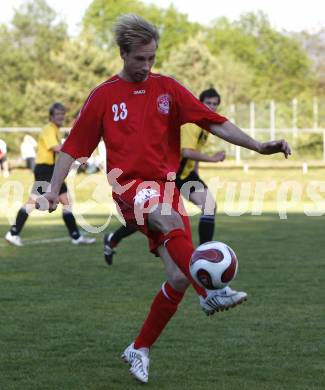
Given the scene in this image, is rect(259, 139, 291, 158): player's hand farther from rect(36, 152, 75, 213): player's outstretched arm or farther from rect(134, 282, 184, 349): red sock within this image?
rect(36, 152, 75, 213): player's outstretched arm

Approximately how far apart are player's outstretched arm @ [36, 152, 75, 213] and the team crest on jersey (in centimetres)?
65

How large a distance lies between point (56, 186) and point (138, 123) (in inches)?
25.5

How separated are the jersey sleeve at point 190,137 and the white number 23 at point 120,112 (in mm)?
5828

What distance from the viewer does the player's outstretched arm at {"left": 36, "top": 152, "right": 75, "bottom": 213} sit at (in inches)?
237

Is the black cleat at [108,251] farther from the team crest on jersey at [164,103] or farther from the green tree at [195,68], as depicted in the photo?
the green tree at [195,68]

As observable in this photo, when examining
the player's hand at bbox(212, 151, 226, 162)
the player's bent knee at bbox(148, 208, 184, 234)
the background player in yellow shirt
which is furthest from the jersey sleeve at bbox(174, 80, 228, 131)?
the background player in yellow shirt

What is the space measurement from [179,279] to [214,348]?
1130mm

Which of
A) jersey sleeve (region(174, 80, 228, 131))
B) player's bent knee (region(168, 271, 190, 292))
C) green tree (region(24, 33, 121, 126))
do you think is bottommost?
green tree (region(24, 33, 121, 126))

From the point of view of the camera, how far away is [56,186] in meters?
6.18

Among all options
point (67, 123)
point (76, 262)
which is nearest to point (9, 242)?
point (76, 262)

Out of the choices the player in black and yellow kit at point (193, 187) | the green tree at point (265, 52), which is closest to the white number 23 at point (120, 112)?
the player in black and yellow kit at point (193, 187)

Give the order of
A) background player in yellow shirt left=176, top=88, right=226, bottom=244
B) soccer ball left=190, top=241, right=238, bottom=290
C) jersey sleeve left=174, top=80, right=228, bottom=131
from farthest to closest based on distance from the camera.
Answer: background player in yellow shirt left=176, top=88, right=226, bottom=244
jersey sleeve left=174, top=80, right=228, bottom=131
soccer ball left=190, top=241, right=238, bottom=290

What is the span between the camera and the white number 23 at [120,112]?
19.8 ft

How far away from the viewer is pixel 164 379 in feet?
19.7
